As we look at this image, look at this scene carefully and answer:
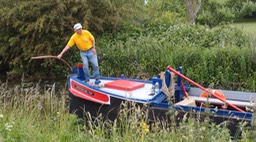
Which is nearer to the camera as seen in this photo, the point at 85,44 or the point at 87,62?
the point at 85,44

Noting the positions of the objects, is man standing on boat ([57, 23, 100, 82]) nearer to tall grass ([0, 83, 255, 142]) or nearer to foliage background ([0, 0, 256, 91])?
foliage background ([0, 0, 256, 91])

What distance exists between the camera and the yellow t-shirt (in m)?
9.52

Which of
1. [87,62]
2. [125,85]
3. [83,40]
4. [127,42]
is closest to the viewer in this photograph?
[125,85]

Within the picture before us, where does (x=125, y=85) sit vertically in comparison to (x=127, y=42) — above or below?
below

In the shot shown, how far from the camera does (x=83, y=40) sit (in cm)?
954

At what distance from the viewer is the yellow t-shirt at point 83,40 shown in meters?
9.52

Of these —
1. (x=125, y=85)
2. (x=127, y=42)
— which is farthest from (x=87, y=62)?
(x=127, y=42)

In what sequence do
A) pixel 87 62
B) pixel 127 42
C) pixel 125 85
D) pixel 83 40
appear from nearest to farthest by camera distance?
pixel 125 85, pixel 83 40, pixel 87 62, pixel 127 42

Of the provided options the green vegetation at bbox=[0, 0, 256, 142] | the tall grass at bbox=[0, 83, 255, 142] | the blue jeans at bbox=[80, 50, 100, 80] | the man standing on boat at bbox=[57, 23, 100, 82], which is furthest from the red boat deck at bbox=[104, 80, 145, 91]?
the green vegetation at bbox=[0, 0, 256, 142]

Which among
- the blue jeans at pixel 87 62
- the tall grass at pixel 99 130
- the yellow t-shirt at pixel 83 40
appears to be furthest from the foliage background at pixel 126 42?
the tall grass at pixel 99 130

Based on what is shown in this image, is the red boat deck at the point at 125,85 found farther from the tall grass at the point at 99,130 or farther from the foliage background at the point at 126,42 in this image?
the foliage background at the point at 126,42

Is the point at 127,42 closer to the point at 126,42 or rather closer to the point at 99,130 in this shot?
the point at 126,42

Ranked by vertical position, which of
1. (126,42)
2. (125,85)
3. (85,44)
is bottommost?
(125,85)

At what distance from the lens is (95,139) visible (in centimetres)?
426
